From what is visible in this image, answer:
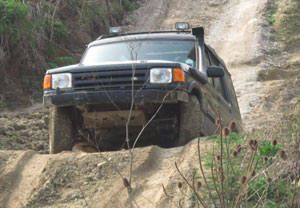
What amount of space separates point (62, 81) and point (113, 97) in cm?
60

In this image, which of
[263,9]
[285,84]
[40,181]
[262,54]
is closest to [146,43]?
[40,181]

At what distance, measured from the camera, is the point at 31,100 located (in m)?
12.6

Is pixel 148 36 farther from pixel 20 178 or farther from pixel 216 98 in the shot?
pixel 20 178

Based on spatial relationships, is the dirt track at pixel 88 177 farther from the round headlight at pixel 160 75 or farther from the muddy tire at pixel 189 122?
the round headlight at pixel 160 75

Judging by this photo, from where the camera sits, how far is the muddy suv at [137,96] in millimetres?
5281

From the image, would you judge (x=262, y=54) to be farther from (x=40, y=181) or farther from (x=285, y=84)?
(x=40, y=181)

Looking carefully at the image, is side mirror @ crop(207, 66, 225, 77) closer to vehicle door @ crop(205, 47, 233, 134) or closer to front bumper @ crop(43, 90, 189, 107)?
vehicle door @ crop(205, 47, 233, 134)

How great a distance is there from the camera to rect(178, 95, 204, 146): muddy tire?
5.46 m

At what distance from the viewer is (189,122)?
17.9 feet

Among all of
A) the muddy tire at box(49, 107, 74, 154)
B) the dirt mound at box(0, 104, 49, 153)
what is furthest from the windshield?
the dirt mound at box(0, 104, 49, 153)

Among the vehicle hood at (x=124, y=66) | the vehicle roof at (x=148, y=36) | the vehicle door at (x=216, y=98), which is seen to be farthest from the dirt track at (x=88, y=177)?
the vehicle roof at (x=148, y=36)

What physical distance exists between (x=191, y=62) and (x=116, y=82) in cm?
125

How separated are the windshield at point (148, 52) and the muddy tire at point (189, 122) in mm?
885

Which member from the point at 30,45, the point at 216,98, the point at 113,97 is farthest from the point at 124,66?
the point at 30,45
